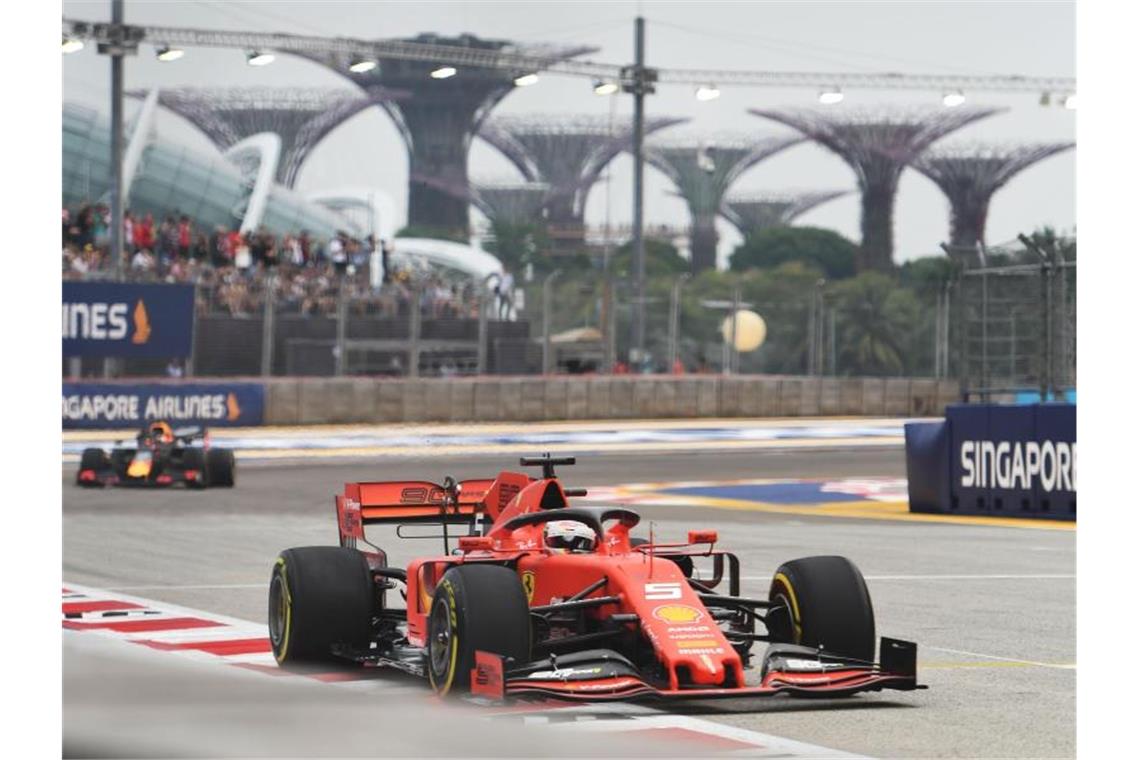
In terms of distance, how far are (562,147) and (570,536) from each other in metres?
98.2

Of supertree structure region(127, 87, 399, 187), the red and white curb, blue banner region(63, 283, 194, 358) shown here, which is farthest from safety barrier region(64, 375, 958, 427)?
supertree structure region(127, 87, 399, 187)

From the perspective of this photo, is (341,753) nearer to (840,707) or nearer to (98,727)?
(98,727)

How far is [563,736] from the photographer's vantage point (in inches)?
114

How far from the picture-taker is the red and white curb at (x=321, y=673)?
21.4 ft

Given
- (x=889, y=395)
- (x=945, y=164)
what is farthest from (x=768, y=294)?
(x=889, y=395)

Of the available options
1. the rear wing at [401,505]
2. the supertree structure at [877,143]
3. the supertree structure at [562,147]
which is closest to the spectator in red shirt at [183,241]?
the rear wing at [401,505]

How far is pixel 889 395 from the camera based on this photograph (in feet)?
140

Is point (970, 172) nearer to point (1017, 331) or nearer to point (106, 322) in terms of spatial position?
point (106, 322)

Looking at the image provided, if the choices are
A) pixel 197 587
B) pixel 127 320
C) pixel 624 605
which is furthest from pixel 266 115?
pixel 624 605

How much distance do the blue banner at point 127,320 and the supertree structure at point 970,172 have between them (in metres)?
63.7

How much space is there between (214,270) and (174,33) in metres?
5.34

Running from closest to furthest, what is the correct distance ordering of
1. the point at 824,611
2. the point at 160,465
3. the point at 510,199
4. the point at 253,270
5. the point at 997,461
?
the point at 824,611 < the point at 997,461 < the point at 160,465 < the point at 253,270 < the point at 510,199

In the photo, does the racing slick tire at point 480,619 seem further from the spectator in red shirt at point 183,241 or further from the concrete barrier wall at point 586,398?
the spectator in red shirt at point 183,241
